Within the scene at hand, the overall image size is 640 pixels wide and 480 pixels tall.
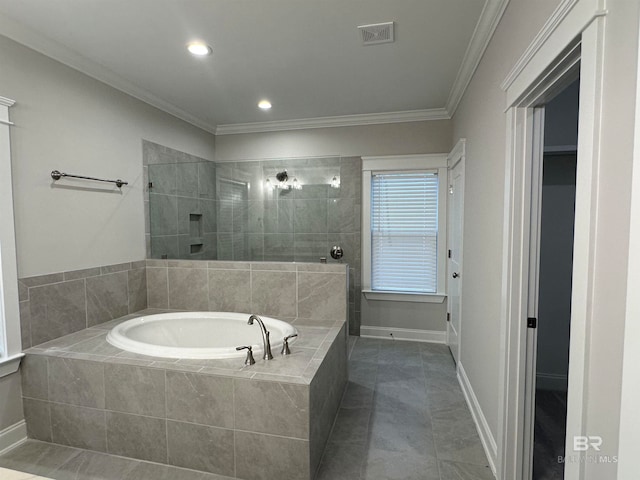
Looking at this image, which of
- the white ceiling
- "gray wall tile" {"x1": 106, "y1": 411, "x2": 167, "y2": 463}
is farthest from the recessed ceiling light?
"gray wall tile" {"x1": 106, "y1": 411, "x2": 167, "y2": 463}

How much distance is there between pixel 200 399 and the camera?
1868mm

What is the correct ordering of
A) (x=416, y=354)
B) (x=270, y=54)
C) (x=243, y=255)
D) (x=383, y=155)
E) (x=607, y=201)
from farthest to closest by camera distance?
(x=383, y=155), (x=416, y=354), (x=243, y=255), (x=270, y=54), (x=607, y=201)

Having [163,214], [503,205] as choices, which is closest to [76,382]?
[163,214]

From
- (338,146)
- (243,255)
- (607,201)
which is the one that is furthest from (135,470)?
(338,146)

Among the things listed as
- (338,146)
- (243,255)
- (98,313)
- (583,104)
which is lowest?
(98,313)

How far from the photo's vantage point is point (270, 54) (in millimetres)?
2473

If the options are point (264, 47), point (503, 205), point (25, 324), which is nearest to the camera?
point (503, 205)

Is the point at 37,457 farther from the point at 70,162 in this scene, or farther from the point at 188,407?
the point at 70,162

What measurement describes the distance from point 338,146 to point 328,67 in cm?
136

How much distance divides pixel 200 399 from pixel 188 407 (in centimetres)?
10

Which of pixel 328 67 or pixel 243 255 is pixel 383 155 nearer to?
pixel 328 67

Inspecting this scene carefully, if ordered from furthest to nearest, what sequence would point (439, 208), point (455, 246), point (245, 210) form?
point (439, 208) < point (245, 210) < point (455, 246)

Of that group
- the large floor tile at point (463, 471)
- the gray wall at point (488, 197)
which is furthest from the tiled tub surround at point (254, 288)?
the large floor tile at point (463, 471)

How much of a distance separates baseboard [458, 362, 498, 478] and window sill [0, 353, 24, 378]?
116 inches
